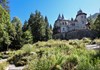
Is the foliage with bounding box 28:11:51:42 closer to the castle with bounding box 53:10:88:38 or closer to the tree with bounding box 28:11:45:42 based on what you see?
the tree with bounding box 28:11:45:42

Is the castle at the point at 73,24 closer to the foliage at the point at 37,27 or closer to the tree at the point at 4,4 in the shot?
the foliage at the point at 37,27

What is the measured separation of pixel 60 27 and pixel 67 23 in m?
3.45

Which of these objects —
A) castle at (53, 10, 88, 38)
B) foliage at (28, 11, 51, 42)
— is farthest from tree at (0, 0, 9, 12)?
castle at (53, 10, 88, 38)

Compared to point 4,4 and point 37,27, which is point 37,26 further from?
point 4,4

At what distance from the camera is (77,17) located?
74.7 m

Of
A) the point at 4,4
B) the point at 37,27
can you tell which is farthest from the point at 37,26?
the point at 4,4

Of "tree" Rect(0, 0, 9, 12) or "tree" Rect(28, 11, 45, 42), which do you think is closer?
"tree" Rect(0, 0, 9, 12)

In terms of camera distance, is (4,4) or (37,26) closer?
(4,4)

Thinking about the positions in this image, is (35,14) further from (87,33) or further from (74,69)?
(74,69)

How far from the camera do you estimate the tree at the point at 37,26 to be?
60.4 metres

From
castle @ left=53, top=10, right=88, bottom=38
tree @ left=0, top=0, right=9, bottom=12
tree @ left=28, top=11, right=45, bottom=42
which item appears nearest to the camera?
tree @ left=0, top=0, right=9, bottom=12

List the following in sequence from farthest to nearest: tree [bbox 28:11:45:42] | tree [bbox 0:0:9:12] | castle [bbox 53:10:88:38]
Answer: castle [bbox 53:10:88:38], tree [bbox 28:11:45:42], tree [bbox 0:0:9:12]

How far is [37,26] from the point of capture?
63281mm

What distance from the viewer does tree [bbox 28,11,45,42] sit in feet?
198
